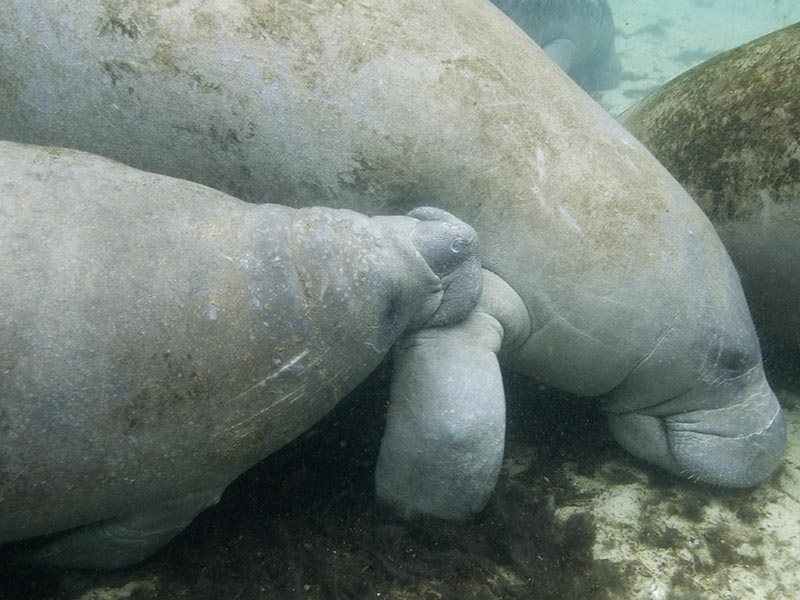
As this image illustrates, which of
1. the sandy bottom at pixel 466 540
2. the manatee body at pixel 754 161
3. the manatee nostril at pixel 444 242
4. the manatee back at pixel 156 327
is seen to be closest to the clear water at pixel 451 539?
the sandy bottom at pixel 466 540

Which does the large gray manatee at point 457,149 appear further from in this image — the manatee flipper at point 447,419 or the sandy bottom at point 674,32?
the sandy bottom at point 674,32

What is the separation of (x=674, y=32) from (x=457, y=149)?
21.9m

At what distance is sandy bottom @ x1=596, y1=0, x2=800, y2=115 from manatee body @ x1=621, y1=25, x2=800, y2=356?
7623 mm

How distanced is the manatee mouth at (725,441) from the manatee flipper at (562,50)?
751cm

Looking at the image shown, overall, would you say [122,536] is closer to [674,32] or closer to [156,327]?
[156,327]

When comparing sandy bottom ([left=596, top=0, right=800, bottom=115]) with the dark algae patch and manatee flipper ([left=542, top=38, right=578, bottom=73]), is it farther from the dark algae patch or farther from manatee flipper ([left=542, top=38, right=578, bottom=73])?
the dark algae patch

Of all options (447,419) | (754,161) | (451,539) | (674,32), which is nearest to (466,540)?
(451,539)

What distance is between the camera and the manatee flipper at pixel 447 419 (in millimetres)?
2781

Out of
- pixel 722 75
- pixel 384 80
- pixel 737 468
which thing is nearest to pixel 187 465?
pixel 384 80

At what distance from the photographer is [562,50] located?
9.78 m

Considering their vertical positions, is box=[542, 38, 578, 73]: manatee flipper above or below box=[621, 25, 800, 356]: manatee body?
below

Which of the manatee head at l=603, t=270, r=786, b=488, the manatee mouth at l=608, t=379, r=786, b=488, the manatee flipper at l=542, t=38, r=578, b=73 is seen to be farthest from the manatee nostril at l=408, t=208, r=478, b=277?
the manatee flipper at l=542, t=38, r=578, b=73

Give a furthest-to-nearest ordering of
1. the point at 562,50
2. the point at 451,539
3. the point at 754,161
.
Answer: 1. the point at 562,50
2. the point at 754,161
3. the point at 451,539

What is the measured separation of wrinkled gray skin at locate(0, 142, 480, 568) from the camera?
2072 mm
